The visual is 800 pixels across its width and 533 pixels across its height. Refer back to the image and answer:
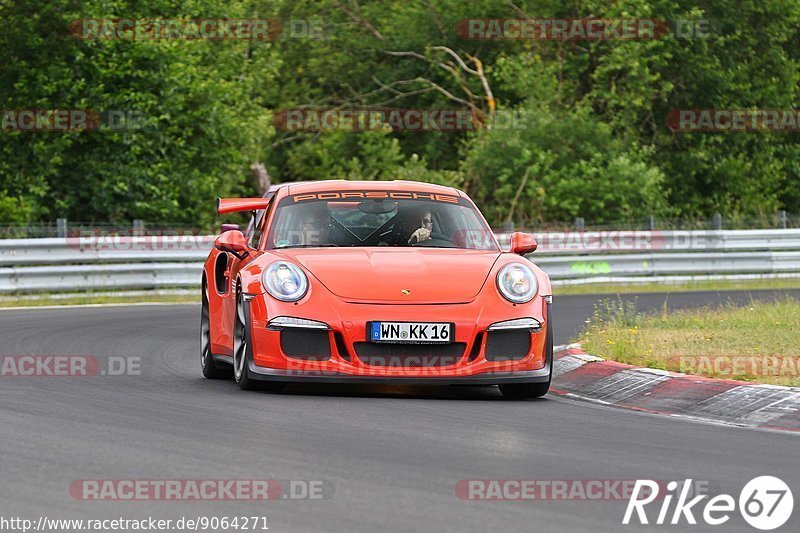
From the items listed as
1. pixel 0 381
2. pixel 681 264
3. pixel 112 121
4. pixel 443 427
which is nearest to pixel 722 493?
pixel 443 427

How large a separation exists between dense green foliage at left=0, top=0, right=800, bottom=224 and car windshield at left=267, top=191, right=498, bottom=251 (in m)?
19.6

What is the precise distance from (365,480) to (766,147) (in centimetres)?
3479

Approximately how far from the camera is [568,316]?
18.8 metres

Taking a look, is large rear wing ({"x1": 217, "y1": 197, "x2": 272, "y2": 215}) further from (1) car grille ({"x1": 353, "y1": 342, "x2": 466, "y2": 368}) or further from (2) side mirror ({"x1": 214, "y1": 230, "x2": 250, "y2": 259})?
(1) car grille ({"x1": 353, "y1": 342, "x2": 466, "y2": 368})

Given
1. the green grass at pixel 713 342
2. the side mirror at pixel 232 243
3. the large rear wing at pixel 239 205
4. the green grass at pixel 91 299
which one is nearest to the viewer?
the green grass at pixel 713 342

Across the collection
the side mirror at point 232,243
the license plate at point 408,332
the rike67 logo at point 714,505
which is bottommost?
the rike67 logo at point 714,505

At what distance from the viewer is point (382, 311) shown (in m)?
9.92

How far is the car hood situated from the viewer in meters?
10.0

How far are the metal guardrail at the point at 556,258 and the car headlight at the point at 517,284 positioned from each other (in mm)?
12762

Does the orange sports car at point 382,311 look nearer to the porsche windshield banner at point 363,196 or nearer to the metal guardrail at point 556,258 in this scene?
the porsche windshield banner at point 363,196

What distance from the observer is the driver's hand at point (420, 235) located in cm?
1120

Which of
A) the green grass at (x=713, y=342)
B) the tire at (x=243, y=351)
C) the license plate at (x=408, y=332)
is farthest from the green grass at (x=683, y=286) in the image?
the license plate at (x=408, y=332)

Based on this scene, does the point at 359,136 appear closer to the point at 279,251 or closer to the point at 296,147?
the point at 296,147

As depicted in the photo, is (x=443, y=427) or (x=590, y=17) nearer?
(x=443, y=427)
